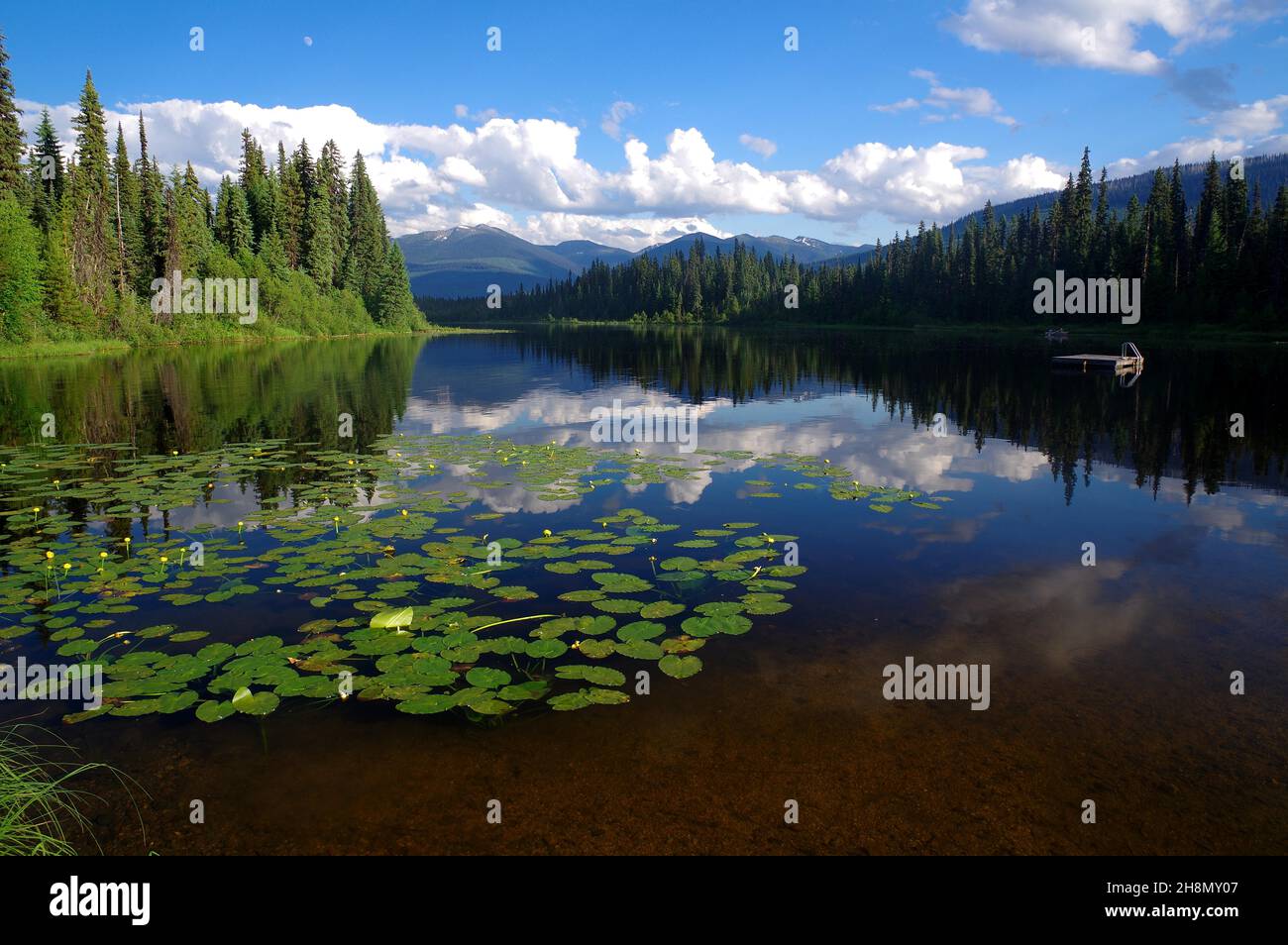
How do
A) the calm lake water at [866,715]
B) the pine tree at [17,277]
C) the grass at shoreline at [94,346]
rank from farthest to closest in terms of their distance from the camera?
the grass at shoreline at [94,346]
the pine tree at [17,277]
the calm lake water at [866,715]

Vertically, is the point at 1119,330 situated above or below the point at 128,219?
below

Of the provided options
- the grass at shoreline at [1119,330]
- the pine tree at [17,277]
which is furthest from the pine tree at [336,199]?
the grass at shoreline at [1119,330]

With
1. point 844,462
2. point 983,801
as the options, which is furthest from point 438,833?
point 844,462

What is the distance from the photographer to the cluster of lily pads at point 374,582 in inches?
283

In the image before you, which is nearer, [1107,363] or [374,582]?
[374,582]

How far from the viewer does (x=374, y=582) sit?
9734mm

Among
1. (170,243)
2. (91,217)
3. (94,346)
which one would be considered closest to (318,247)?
(170,243)

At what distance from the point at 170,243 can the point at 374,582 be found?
73.8m

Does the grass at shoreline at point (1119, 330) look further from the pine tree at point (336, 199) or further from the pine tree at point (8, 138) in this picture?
the pine tree at point (8, 138)

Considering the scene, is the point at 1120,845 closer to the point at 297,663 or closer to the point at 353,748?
the point at 353,748

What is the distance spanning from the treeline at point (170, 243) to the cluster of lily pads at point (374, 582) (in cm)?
4380

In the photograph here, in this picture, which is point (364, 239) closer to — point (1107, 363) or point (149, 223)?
point (149, 223)

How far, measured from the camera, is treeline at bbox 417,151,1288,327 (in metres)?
74.4
